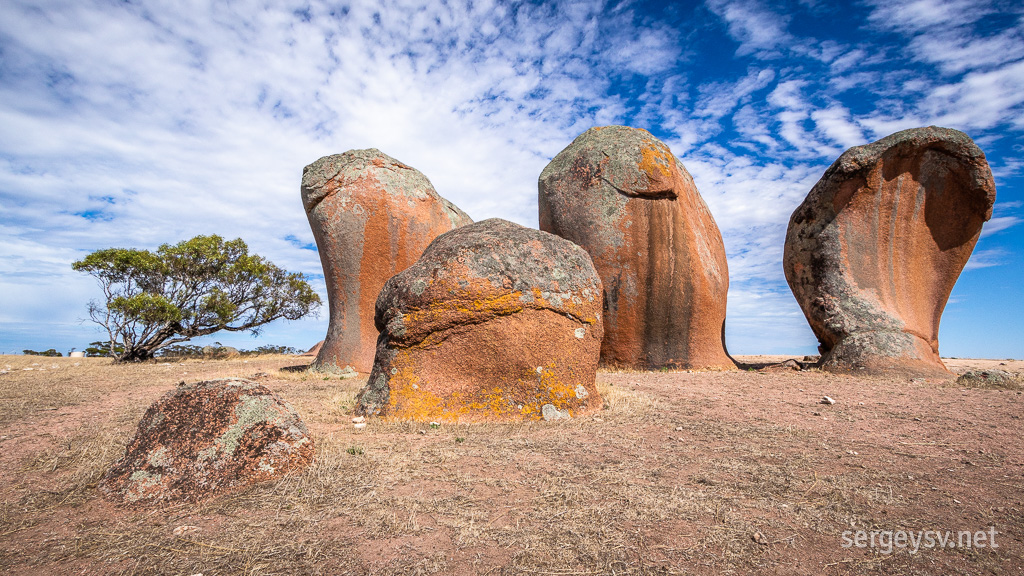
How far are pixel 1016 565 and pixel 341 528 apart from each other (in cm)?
271

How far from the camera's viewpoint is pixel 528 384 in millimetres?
4480

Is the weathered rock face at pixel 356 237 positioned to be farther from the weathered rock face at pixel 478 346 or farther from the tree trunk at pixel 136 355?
the tree trunk at pixel 136 355

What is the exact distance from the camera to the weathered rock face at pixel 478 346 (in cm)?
444

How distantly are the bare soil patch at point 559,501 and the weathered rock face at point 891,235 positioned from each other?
4.98 meters

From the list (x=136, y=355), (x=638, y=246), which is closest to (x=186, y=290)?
(x=136, y=355)

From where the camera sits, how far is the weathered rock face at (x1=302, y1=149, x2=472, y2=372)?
9.18 meters

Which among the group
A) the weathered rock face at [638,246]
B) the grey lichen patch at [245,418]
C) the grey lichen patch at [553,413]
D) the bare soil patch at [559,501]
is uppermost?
the weathered rock face at [638,246]

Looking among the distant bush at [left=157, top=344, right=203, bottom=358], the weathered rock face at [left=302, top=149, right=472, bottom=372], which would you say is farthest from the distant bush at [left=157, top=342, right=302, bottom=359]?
the weathered rock face at [left=302, top=149, right=472, bottom=372]

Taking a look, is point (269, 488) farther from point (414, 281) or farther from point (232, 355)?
point (232, 355)

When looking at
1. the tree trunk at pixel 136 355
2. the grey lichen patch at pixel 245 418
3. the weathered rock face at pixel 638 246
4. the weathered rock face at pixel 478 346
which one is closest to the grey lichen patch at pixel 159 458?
the grey lichen patch at pixel 245 418

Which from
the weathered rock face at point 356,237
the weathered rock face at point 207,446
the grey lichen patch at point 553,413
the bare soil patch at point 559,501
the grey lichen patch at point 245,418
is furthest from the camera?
the weathered rock face at point 356,237

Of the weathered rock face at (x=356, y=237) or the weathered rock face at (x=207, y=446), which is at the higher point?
the weathered rock face at (x=356, y=237)

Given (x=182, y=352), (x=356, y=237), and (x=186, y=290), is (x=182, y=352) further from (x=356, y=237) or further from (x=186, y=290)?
(x=356, y=237)

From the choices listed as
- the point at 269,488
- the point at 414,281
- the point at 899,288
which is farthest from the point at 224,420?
the point at 899,288
